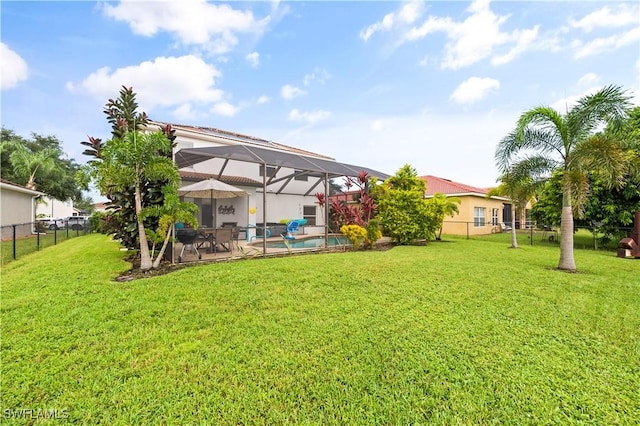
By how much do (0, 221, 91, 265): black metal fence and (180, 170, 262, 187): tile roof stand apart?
5.68 m

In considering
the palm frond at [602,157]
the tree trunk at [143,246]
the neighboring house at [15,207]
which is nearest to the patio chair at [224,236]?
the tree trunk at [143,246]

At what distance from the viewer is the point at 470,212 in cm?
2102

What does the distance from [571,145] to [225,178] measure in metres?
14.1

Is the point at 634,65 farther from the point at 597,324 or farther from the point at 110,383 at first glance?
the point at 110,383

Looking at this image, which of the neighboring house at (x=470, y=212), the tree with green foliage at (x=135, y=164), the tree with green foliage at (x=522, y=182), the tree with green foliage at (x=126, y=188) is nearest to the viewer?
the tree with green foliage at (x=135, y=164)

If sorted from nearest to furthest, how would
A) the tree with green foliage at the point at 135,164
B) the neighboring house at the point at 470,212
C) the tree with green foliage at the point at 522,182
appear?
the tree with green foliage at the point at 135,164 < the tree with green foliage at the point at 522,182 < the neighboring house at the point at 470,212

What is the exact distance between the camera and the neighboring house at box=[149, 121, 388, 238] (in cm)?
1025

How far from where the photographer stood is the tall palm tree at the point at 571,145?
733 cm

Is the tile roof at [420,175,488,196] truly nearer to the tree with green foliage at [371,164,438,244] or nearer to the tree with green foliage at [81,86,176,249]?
the tree with green foliage at [371,164,438,244]

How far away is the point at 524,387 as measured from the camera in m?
2.92

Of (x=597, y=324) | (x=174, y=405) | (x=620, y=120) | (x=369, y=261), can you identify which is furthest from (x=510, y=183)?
(x=174, y=405)

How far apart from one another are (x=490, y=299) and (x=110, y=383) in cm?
591

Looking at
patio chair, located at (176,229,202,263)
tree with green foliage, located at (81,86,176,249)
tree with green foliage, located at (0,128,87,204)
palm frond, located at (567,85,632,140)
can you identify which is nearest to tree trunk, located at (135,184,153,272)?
tree with green foliage, located at (81,86,176,249)

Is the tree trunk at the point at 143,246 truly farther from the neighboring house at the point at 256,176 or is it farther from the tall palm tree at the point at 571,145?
the tall palm tree at the point at 571,145
